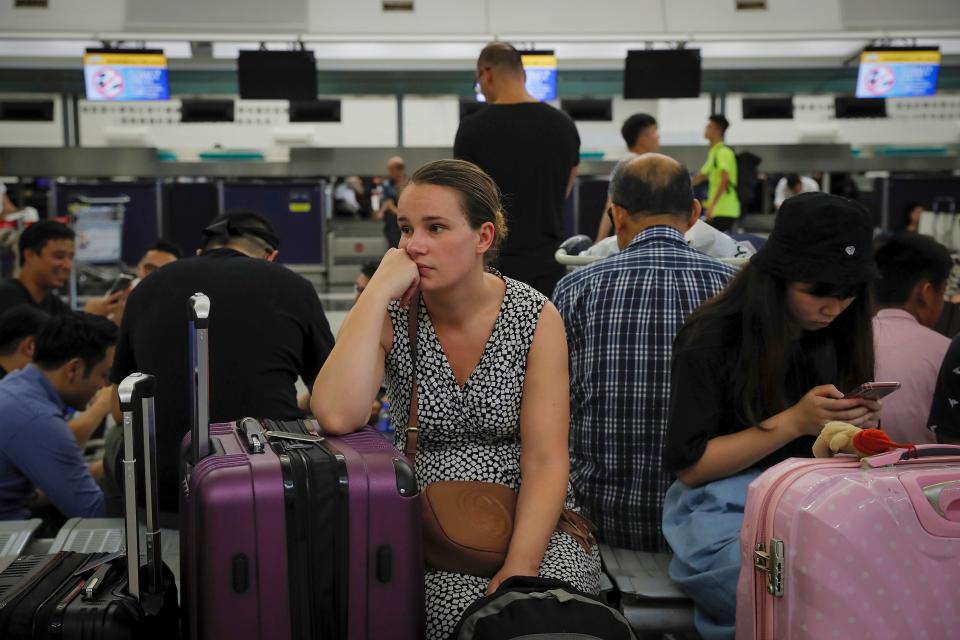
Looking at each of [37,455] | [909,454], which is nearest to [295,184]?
[37,455]

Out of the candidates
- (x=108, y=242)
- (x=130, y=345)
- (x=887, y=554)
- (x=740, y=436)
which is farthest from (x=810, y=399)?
(x=108, y=242)

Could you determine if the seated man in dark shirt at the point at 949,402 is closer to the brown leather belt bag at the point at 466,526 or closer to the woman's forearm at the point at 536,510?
the woman's forearm at the point at 536,510

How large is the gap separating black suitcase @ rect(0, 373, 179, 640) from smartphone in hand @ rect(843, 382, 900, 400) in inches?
52.9

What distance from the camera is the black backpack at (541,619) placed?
1626 mm

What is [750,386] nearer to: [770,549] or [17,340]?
[770,549]

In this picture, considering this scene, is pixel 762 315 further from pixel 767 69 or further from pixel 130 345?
pixel 767 69

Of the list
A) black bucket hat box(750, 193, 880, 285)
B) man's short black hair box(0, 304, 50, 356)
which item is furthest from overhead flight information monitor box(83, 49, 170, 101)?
black bucket hat box(750, 193, 880, 285)

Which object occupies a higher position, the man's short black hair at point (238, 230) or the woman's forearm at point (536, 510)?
the man's short black hair at point (238, 230)

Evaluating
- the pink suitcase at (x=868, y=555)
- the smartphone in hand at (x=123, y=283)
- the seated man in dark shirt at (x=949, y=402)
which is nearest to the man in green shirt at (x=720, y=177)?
the smartphone in hand at (x=123, y=283)

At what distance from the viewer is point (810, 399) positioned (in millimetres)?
2033

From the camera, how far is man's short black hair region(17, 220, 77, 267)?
540cm

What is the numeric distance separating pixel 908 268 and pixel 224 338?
2.17 meters

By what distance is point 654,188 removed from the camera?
295 centimetres

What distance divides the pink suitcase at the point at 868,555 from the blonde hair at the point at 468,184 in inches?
33.0
